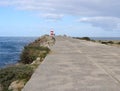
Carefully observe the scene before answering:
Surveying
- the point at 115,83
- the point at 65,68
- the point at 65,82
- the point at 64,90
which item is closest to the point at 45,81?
the point at 65,82

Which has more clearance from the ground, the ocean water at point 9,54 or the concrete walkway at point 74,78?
the concrete walkway at point 74,78

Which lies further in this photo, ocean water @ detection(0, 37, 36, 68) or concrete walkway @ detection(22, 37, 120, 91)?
ocean water @ detection(0, 37, 36, 68)

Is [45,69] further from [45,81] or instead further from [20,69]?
[45,81]

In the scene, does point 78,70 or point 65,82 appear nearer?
point 65,82

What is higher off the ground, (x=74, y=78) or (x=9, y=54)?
(x=74, y=78)

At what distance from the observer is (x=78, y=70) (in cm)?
1007

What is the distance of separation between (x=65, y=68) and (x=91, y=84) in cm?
275

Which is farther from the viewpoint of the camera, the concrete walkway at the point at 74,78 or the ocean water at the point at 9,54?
the ocean water at the point at 9,54

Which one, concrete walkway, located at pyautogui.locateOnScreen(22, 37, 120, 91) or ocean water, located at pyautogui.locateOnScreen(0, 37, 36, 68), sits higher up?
concrete walkway, located at pyautogui.locateOnScreen(22, 37, 120, 91)

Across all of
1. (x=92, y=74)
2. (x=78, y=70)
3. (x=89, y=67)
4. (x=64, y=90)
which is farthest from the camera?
(x=89, y=67)

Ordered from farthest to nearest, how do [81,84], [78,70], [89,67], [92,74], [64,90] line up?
1. [89,67]
2. [78,70]
3. [92,74]
4. [81,84]
5. [64,90]

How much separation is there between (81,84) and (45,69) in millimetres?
2589

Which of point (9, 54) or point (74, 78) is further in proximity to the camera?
point (9, 54)

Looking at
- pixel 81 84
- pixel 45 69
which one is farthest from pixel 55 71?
pixel 81 84
